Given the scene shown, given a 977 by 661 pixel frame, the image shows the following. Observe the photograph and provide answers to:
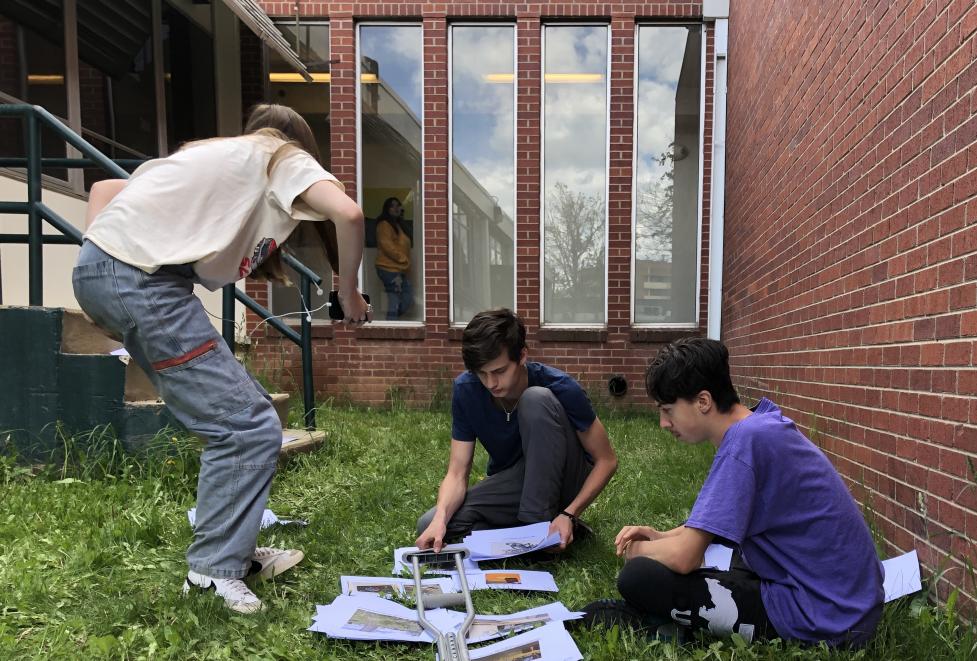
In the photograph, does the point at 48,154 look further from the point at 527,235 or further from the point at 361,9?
the point at 527,235

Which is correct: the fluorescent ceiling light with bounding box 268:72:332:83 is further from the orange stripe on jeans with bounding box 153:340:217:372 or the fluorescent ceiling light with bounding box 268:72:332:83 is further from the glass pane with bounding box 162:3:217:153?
the orange stripe on jeans with bounding box 153:340:217:372

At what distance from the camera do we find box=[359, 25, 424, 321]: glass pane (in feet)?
23.3

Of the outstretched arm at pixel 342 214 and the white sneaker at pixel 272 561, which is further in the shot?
the white sneaker at pixel 272 561

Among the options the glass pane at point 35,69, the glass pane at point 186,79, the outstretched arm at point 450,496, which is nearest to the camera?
the outstretched arm at point 450,496

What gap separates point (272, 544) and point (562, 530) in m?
1.20

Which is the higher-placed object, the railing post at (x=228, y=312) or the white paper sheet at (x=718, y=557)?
the railing post at (x=228, y=312)

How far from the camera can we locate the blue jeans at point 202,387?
2039 millimetres

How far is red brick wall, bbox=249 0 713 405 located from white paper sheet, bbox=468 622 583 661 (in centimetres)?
502

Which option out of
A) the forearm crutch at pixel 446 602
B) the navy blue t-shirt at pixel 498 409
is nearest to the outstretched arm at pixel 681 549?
the forearm crutch at pixel 446 602

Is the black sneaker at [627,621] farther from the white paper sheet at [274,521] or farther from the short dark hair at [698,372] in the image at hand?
the white paper sheet at [274,521]

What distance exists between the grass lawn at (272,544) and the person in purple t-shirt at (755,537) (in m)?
0.09

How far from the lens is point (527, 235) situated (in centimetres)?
708

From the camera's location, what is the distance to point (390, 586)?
7.79 ft

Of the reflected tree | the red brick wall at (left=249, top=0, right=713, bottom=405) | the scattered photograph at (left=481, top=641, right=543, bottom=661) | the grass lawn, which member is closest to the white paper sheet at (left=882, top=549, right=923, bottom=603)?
the grass lawn
